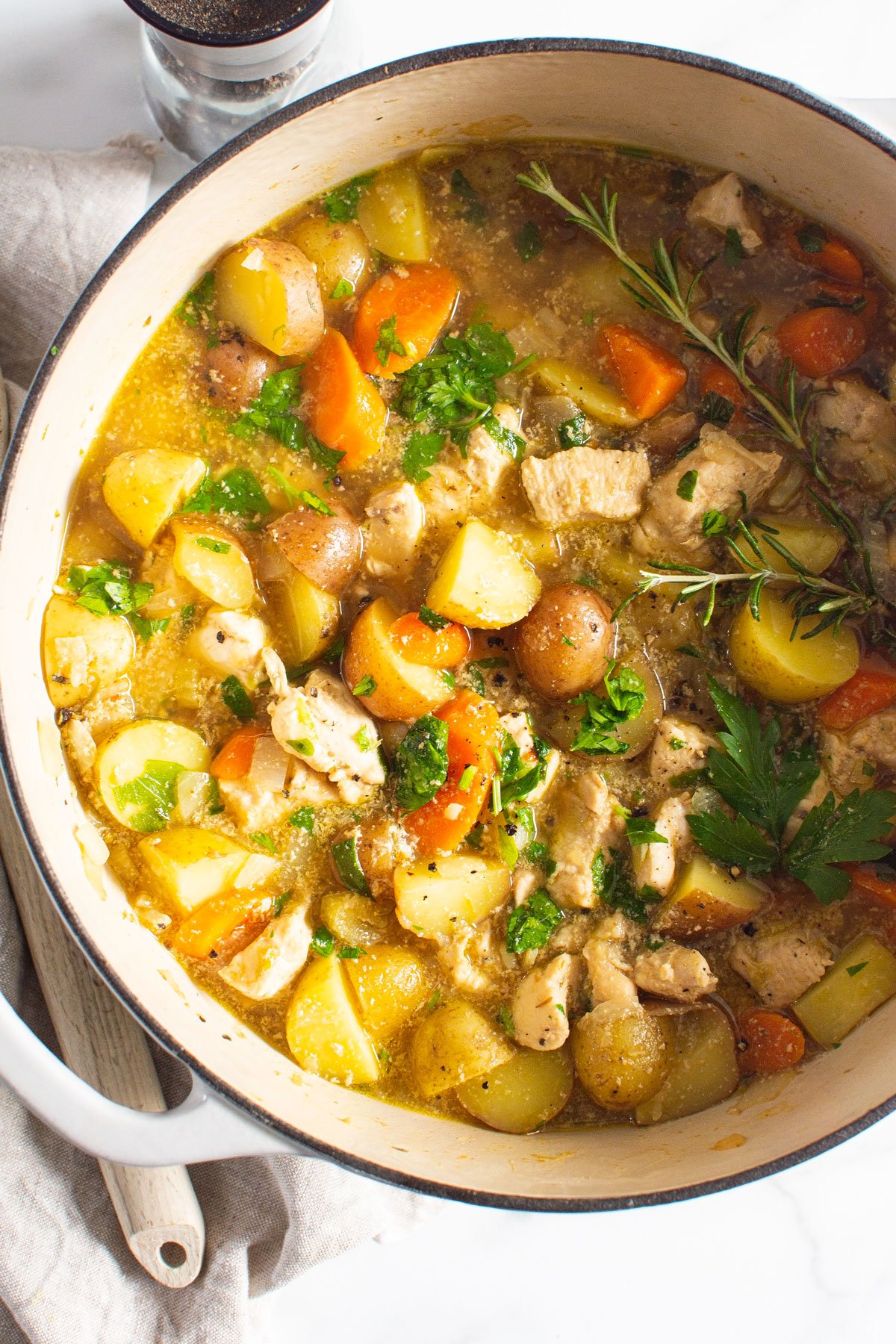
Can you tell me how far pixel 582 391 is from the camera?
221cm

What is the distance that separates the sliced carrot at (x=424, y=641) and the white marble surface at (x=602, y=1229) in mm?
1258

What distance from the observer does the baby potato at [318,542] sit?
2.10 meters

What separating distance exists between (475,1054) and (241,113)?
79.7 inches

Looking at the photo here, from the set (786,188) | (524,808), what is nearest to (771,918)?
(524,808)

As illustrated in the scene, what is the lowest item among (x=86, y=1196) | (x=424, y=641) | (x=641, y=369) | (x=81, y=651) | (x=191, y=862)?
(x=86, y=1196)

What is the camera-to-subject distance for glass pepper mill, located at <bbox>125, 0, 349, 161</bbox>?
205cm

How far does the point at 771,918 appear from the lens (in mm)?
2240

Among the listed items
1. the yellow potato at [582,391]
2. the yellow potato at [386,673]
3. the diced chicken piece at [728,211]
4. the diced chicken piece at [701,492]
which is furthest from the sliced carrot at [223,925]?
the diced chicken piece at [728,211]

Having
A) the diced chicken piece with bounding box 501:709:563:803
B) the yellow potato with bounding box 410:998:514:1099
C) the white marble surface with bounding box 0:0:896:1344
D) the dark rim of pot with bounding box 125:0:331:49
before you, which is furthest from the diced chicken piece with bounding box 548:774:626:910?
the dark rim of pot with bounding box 125:0:331:49

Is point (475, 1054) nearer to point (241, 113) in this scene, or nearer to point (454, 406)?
point (454, 406)

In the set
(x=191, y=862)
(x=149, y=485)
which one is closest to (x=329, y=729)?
(x=191, y=862)

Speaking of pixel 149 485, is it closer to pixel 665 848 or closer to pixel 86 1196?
pixel 665 848

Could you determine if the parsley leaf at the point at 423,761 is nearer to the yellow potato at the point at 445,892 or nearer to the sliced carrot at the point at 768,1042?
the yellow potato at the point at 445,892

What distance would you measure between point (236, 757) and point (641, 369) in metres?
1.13
